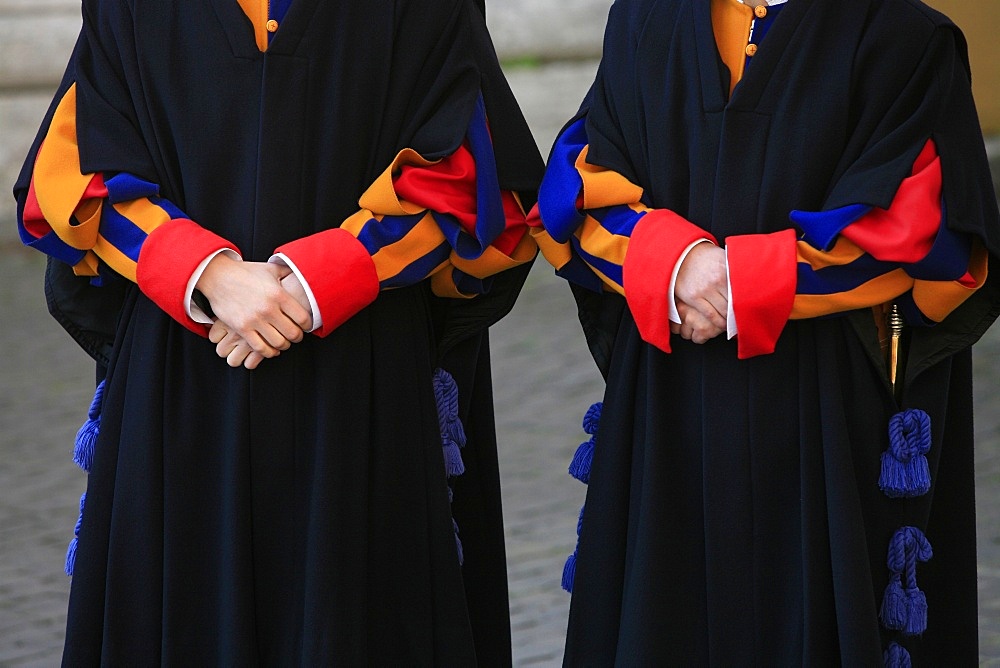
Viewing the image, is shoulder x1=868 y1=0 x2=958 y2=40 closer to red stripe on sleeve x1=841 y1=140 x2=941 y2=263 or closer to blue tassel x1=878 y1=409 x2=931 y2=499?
red stripe on sleeve x1=841 y1=140 x2=941 y2=263

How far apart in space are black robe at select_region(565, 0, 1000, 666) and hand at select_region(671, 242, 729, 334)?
0.08 meters

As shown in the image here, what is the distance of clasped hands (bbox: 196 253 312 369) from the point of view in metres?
2.42

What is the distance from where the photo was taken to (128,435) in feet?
8.34

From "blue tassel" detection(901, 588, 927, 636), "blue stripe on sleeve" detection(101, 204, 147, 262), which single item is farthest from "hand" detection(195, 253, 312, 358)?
"blue tassel" detection(901, 588, 927, 636)

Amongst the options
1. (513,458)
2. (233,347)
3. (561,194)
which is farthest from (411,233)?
(513,458)

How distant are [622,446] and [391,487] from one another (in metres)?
0.45

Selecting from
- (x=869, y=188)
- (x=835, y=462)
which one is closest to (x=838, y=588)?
(x=835, y=462)

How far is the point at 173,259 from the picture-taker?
7.94ft

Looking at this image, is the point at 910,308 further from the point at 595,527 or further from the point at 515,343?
the point at 515,343

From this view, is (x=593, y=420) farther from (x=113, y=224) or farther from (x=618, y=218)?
(x=113, y=224)

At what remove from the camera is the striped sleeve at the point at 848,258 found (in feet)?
7.66

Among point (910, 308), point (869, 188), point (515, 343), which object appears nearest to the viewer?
point (869, 188)

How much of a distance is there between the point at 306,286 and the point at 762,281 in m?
0.81

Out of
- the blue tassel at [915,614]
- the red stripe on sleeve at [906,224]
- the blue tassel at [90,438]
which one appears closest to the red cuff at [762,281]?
the red stripe on sleeve at [906,224]
